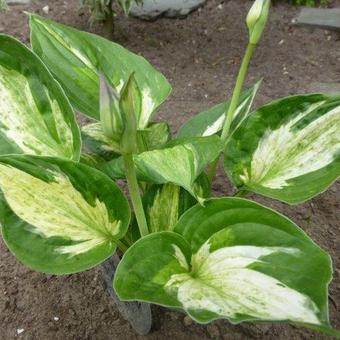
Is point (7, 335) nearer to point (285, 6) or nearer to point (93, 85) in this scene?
point (93, 85)

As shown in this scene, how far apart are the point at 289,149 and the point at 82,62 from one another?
17.8 inches

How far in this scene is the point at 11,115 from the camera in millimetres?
866

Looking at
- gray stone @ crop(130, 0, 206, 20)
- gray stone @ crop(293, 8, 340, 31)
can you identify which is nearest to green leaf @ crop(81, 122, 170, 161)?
gray stone @ crop(130, 0, 206, 20)

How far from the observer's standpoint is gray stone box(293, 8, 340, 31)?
2435 millimetres

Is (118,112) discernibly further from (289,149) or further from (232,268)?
(289,149)

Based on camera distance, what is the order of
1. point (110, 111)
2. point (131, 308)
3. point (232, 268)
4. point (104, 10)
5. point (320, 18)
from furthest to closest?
point (320, 18) → point (104, 10) → point (131, 308) → point (232, 268) → point (110, 111)

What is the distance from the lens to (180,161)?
2.59ft

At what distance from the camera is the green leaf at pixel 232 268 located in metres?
0.62

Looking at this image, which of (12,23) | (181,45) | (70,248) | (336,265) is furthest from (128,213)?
(12,23)

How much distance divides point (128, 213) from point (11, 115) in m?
0.29

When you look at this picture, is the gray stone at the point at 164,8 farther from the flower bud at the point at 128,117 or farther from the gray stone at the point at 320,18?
the flower bud at the point at 128,117

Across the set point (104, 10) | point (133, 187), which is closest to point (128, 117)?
point (133, 187)

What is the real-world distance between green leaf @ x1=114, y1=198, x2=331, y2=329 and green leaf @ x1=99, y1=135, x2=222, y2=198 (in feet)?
0.21

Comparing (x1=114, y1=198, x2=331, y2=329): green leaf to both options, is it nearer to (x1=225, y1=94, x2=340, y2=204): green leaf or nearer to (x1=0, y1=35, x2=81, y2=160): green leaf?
(x1=225, y1=94, x2=340, y2=204): green leaf
